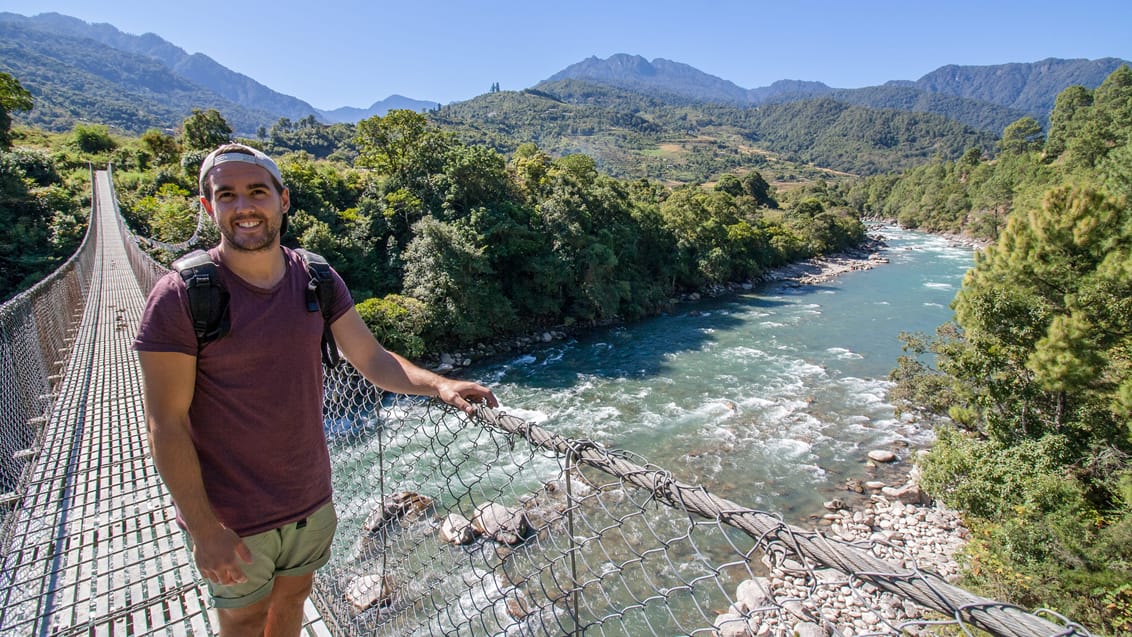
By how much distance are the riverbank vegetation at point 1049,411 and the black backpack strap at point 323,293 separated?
24.8ft

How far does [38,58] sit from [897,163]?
25790cm

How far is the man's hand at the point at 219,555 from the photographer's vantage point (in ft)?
4.02

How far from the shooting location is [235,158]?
4.51ft

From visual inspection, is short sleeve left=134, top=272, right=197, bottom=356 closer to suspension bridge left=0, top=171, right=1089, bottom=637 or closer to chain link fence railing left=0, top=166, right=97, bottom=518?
suspension bridge left=0, top=171, right=1089, bottom=637

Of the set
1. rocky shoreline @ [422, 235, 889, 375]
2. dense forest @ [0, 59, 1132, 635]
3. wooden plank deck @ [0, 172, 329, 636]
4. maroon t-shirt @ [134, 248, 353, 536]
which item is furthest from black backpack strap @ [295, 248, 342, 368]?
rocky shoreline @ [422, 235, 889, 375]

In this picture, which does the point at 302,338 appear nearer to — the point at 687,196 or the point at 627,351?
the point at 627,351

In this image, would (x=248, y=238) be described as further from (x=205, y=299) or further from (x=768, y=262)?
(x=768, y=262)

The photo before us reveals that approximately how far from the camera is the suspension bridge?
975mm

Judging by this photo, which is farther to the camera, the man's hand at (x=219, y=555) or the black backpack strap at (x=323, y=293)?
the black backpack strap at (x=323, y=293)

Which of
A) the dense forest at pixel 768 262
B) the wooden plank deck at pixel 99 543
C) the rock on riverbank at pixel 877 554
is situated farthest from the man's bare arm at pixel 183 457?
the dense forest at pixel 768 262

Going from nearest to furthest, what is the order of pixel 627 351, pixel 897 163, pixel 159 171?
pixel 627 351
pixel 159 171
pixel 897 163

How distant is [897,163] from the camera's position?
118 meters

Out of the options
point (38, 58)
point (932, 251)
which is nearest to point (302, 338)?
point (932, 251)

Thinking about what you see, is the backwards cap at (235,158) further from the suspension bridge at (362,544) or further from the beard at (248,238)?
the suspension bridge at (362,544)
